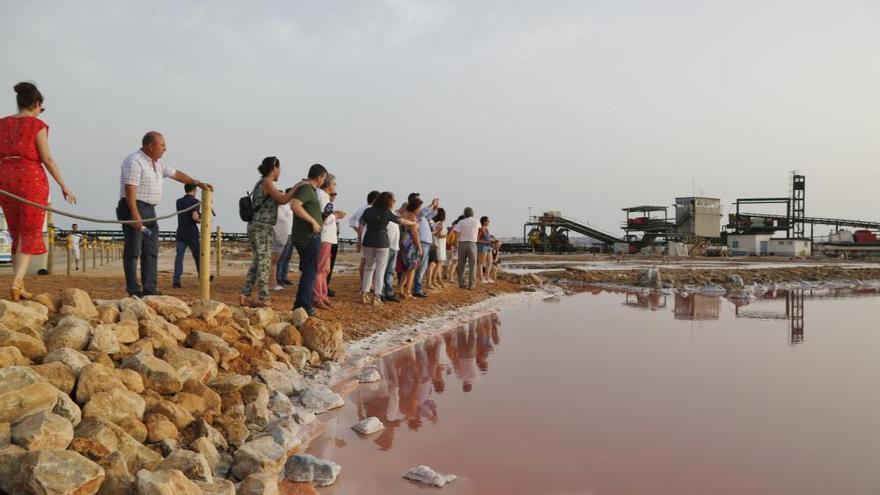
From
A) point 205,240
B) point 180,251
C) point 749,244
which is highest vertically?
point 749,244

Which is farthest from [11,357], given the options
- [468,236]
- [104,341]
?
[468,236]

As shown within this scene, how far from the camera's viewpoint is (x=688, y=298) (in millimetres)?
12461

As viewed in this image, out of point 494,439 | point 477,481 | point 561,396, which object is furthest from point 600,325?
point 477,481

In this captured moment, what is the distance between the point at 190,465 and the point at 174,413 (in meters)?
0.65

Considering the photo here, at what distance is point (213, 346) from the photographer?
14.5 feet

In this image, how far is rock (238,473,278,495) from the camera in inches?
105

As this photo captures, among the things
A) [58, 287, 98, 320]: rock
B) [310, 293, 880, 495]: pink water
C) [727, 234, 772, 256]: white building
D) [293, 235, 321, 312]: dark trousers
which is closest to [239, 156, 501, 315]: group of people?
[293, 235, 321, 312]: dark trousers

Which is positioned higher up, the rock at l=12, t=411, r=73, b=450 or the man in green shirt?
the man in green shirt

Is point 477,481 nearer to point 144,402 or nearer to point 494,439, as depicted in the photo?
point 494,439

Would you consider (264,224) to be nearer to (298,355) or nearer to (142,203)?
(142,203)

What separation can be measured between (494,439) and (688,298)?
1029cm

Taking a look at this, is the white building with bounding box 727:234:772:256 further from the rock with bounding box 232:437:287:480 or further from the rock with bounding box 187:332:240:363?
the rock with bounding box 232:437:287:480

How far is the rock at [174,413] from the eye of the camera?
324 centimetres

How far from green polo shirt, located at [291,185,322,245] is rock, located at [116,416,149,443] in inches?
122
